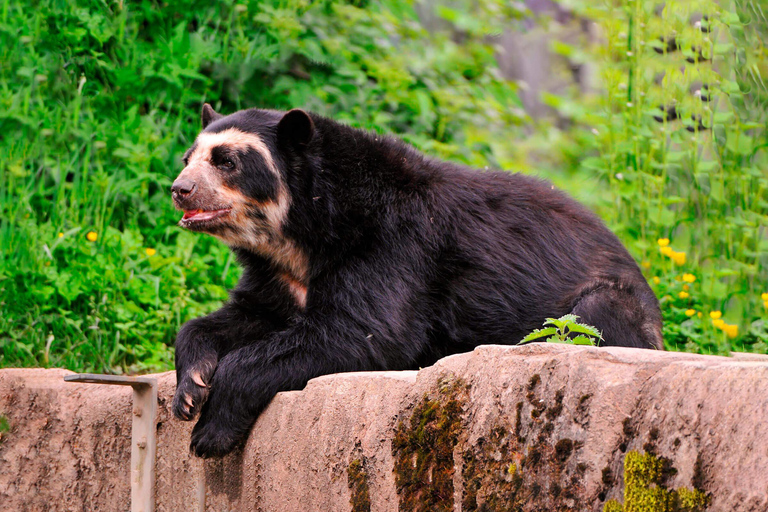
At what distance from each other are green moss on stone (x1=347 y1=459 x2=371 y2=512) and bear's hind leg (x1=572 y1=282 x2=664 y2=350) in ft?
4.73

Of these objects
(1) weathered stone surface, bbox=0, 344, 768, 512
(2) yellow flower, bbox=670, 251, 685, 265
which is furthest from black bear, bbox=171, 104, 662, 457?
(2) yellow flower, bbox=670, 251, 685, 265

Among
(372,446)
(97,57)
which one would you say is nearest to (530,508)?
(372,446)

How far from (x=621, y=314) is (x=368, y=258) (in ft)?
3.64

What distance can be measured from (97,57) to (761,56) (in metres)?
4.87

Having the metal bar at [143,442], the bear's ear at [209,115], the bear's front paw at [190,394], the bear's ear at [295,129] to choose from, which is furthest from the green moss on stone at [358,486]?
the bear's ear at [209,115]

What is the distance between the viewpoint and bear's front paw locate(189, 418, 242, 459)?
131 inches

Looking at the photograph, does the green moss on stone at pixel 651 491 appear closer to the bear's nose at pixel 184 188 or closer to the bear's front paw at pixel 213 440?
the bear's front paw at pixel 213 440

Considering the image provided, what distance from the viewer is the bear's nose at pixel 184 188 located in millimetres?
4117

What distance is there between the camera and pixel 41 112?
6.78 metres

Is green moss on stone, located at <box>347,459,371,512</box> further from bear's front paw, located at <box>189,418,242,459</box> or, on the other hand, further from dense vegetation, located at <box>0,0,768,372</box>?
dense vegetation, located at <box>0,0,768,372</box>

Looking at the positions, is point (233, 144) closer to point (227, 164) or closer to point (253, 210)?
point (227, 164)

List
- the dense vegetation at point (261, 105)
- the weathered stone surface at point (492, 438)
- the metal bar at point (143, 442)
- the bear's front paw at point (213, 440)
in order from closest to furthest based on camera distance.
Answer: the weathered stone surface at point (492, 438), the bear's front paw at point (213, 440), the metal bar at point (143, 442), the dense vegetation at point (261, 105)

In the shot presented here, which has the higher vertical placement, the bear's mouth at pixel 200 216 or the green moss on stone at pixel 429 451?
the green moss on stone at pixel 429 451

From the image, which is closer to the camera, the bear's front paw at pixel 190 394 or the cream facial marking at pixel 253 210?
the bear's front paw at pixel 190 394
